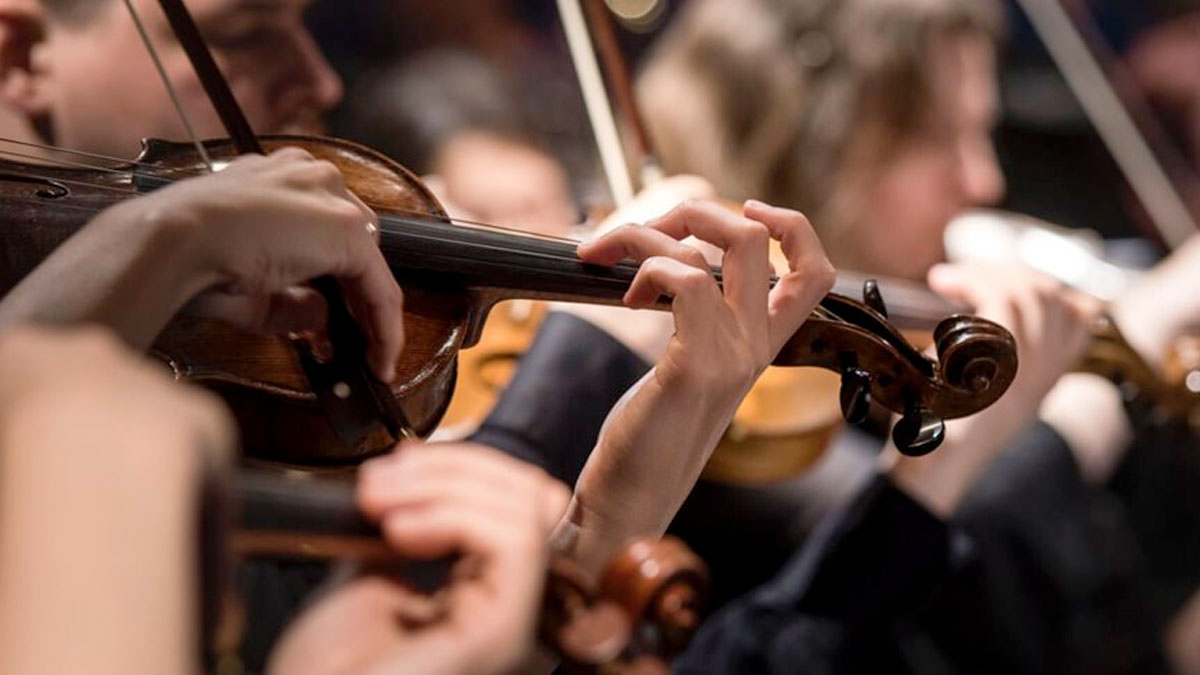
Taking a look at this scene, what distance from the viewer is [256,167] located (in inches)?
23.2

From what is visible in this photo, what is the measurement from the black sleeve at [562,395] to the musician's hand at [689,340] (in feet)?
0.08

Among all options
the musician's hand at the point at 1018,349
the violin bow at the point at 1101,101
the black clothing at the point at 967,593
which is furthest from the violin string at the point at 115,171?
the violin bow at the point at 1101,101

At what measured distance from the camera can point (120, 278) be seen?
20.2 inches

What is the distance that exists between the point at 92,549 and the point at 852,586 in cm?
93

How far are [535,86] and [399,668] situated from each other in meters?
Answer: 1.39

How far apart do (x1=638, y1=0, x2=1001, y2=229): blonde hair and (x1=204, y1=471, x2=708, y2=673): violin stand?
3.37ft

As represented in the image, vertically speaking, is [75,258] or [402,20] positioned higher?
[75,258]

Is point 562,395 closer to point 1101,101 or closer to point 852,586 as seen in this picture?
Answer: point 852,586

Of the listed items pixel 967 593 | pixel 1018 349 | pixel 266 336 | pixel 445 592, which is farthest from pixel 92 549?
pixel 967 593

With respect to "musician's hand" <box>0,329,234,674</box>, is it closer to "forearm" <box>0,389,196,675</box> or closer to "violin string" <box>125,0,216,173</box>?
"forearm" <box>0,389,196,675</box>

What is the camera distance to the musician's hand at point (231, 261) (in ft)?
1.67

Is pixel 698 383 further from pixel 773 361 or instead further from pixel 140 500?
pixel 140 500

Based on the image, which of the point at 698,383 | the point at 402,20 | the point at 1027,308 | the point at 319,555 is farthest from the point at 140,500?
the point at 402,20

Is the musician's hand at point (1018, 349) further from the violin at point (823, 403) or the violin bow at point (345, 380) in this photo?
the violin bow at point (345, 380)
